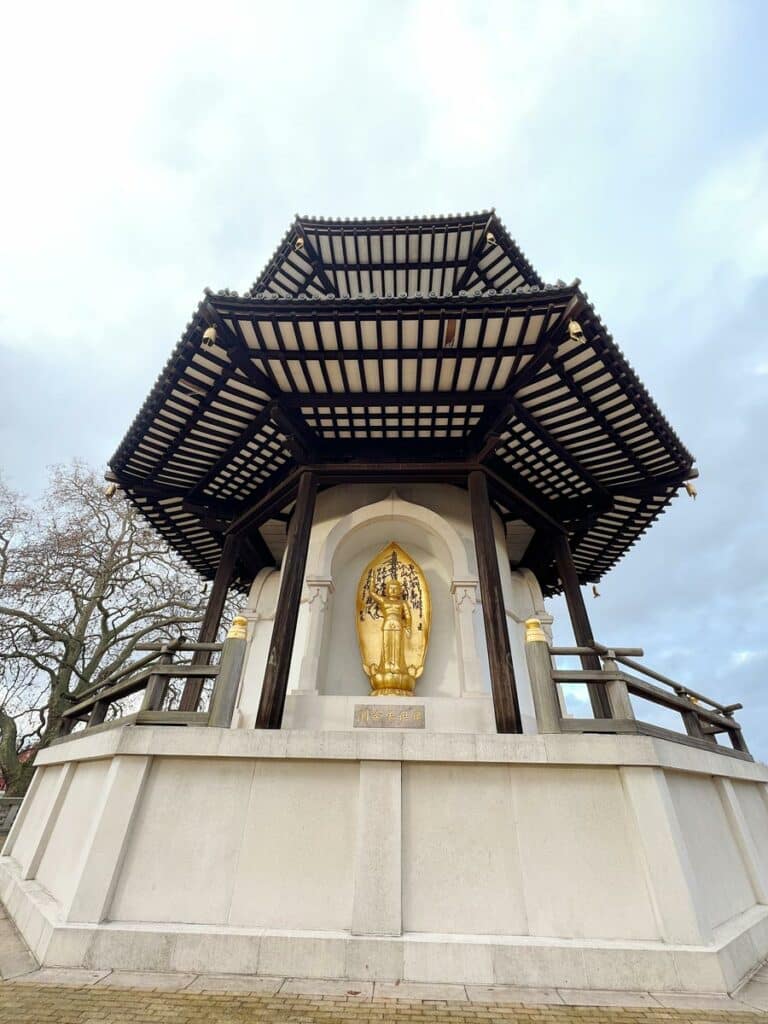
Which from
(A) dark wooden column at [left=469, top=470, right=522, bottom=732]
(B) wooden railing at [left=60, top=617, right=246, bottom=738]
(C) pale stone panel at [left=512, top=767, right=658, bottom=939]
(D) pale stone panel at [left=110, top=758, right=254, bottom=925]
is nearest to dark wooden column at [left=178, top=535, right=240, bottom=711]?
(B) wooden railing at [left=60, top=617, right=246, bottom=738]

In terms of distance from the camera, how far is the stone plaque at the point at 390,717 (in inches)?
299

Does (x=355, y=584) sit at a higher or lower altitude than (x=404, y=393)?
lower

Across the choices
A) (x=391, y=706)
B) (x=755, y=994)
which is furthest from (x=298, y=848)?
(x=755, y=994)

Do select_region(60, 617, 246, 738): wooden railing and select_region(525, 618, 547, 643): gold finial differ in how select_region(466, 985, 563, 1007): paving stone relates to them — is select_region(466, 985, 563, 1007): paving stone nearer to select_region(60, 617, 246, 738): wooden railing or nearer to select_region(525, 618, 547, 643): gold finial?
select_region(525, 618, 547, 643): gold finial

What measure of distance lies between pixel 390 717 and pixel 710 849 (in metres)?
4.22

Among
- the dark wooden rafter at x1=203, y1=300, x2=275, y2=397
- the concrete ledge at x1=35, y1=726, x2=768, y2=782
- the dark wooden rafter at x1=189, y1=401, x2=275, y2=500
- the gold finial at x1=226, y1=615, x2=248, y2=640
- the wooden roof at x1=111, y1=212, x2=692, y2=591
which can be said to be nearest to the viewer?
the concrete ledge at x1=35, y1=726, x2=768, y2=782

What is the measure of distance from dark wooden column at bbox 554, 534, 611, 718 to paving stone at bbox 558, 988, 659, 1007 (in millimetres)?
5448

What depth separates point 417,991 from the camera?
12.9ft

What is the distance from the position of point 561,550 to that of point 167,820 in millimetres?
8337

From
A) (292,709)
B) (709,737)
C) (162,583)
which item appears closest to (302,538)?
(292,709)

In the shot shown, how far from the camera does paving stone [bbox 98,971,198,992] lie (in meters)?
3.97

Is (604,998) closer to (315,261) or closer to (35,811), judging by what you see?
(35,811)

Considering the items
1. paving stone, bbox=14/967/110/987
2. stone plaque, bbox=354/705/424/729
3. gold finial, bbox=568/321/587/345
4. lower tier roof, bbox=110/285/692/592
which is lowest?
paving stone, bbox=14/967/110/987

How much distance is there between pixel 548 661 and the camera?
226 inches
